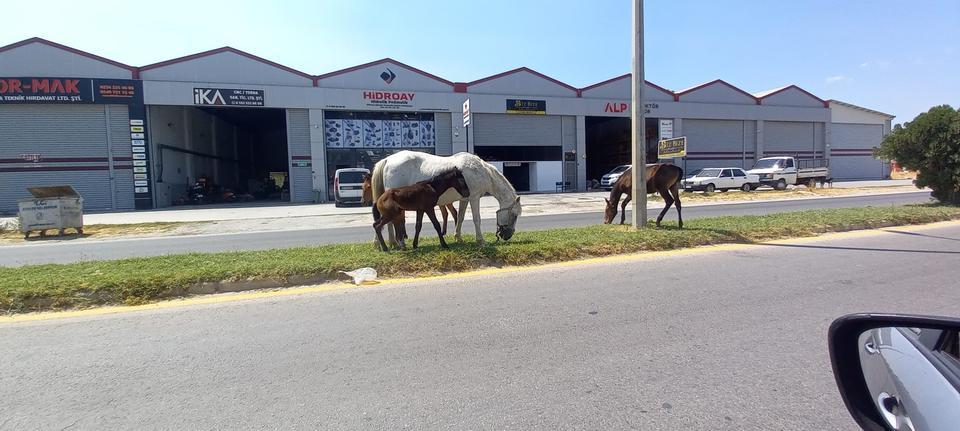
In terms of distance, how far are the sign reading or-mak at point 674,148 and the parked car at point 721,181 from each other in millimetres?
5724

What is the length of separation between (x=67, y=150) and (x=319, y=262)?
95.8 ft

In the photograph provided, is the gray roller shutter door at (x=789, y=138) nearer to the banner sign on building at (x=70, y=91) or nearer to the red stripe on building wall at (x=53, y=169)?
the banner sign on building at (x=70, y=91)

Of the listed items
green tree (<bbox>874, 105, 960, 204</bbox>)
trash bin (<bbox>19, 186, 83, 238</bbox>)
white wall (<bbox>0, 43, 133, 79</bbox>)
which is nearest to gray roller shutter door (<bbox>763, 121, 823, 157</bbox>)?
green tree (<bbox>874, 105, 960, 204</bbox>)

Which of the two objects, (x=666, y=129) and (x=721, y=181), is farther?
(x=666, y=129)

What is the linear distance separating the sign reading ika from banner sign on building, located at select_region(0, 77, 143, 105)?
1285cm

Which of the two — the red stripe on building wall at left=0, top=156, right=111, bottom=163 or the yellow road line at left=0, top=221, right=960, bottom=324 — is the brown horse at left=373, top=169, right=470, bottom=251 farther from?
the red stripe on building wall at left=0, top=156, right=111, bottom=163

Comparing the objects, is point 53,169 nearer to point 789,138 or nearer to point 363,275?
point 363,275

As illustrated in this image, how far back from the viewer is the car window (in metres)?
23.8

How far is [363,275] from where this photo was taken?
6.41 meters

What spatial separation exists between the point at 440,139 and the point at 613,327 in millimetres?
29779

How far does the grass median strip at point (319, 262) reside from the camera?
548cm

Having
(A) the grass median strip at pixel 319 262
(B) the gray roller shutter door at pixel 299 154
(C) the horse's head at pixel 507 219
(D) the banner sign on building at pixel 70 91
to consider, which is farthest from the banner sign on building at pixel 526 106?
(C) the horse's head at pixel 507 219

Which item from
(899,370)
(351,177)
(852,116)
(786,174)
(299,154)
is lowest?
(899,370)

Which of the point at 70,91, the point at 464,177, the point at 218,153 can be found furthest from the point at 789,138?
the point at 70,91
